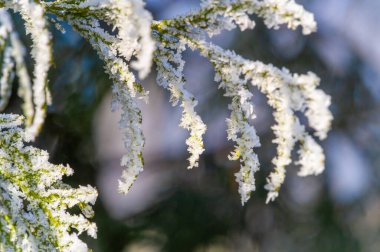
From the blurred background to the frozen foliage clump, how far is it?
307cm

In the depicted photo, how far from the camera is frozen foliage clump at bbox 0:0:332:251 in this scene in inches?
20.8

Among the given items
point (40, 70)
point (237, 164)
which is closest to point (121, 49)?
point (40, 70)

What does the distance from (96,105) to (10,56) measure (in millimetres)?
3229

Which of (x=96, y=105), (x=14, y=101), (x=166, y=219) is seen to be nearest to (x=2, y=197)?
(x=14, y=101)

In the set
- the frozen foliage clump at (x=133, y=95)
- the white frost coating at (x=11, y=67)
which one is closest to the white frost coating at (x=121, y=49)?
the frozen foliage clump at (x=133, y=95)

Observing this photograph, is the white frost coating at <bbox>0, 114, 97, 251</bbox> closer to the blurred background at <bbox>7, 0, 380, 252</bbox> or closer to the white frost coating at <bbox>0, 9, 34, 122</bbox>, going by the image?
the white frost coating at <bbox>0, 9, 34, 122</bbox>

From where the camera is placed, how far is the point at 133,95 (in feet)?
2.27

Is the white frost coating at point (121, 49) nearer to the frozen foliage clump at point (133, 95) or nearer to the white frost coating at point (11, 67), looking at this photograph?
the frozen foliage clump at point (133, 95)

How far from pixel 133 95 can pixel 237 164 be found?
338cm

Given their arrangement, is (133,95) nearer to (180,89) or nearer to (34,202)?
(180,89)

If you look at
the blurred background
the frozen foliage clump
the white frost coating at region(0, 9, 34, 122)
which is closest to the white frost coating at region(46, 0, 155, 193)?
the frozen foliage clump

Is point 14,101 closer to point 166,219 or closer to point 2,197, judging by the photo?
point 166,219

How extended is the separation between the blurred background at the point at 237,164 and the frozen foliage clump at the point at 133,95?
3073 millimetres

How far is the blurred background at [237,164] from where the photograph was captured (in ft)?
12.5
